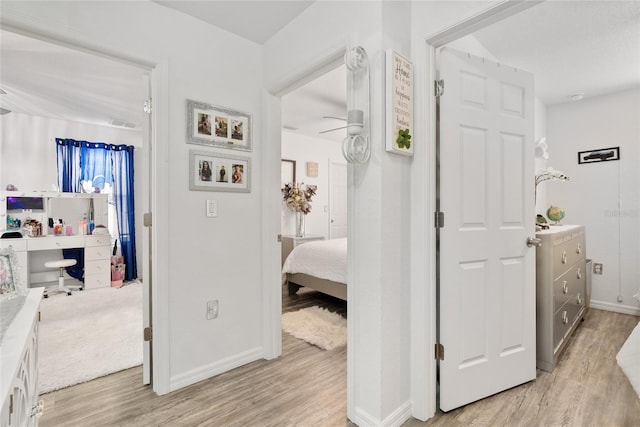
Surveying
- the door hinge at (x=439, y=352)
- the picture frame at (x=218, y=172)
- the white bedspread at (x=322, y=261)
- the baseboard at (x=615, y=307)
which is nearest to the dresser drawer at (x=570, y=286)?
the baseboard at (x=615, y=307)

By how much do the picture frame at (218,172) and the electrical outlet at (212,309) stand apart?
788 millimetres

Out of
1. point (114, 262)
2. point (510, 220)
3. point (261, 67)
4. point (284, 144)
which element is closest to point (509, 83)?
point (510, 220)

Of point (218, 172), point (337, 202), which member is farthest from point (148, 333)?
point (337, 202)

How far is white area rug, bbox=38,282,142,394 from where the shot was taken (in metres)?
2.22

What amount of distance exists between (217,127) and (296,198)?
10.5 ft

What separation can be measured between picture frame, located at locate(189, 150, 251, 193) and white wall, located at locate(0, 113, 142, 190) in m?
3.95

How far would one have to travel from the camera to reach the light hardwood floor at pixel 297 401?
5.60ft

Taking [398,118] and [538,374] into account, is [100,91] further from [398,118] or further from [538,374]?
[538,374]

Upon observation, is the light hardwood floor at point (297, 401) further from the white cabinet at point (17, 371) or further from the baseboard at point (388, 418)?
the white cabinet at point (17, 371)

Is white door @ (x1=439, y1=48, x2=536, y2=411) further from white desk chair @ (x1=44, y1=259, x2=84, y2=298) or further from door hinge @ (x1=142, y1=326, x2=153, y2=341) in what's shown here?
white desk chair @ (x1=44, y1=259, x2=84, y2=298)

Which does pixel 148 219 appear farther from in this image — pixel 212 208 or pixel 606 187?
pixel 606 187

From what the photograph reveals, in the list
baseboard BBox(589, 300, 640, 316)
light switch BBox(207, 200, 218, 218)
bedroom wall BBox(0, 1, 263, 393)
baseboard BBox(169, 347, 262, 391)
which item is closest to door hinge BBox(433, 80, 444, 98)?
bedroom wall BBox(0, 1, 263, 393)

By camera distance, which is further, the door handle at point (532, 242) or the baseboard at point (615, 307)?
the baseboard at point (615, 307)

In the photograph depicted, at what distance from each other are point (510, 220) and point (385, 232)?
90cm
